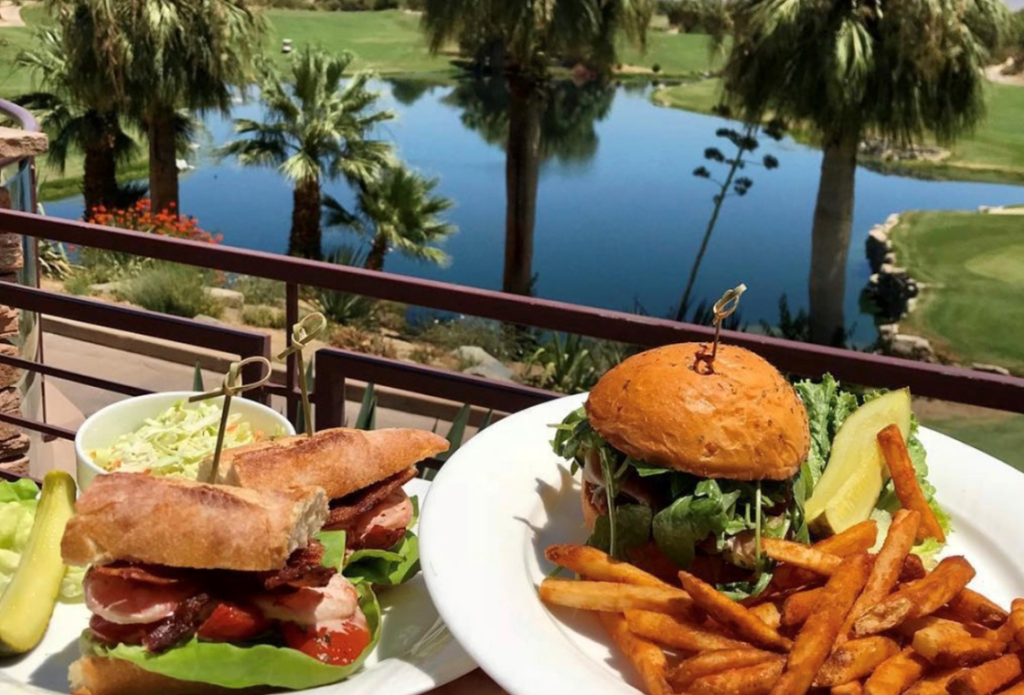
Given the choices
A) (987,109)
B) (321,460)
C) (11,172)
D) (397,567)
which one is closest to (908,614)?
(397,567)

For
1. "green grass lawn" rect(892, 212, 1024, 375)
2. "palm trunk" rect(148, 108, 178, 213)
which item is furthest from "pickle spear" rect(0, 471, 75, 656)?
"green grass lawn" rect(892, 212, 1024, 375)

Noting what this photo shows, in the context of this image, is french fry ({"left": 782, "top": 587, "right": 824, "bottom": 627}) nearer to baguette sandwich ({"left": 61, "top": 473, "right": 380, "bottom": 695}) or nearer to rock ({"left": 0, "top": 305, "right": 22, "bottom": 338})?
baguette sandwich ({"left": 61, "top": 473, "right": 380, "bottom": 695})

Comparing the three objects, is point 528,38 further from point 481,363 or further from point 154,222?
point 154,222

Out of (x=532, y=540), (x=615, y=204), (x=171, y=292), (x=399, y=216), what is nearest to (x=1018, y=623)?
(x=532, y=540)

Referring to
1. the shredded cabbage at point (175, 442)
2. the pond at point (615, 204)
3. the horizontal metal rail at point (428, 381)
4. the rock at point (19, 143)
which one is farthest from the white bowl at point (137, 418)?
the pond at point (615, 204)

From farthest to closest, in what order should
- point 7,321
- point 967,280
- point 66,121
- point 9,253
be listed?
point 967,280 → point 66,121 → point 7,321 → point 9,253
